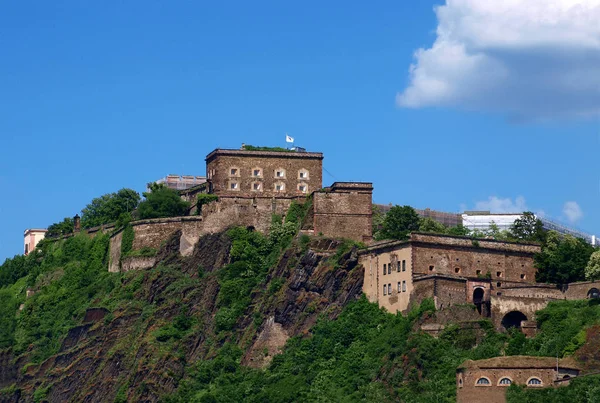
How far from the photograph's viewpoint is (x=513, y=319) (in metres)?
111

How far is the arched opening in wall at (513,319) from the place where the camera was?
361 ft

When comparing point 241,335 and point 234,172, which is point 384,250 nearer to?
point 241,335

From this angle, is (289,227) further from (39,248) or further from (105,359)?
(39,248)

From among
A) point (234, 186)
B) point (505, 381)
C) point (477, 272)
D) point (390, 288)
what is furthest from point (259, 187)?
point (505, 381)

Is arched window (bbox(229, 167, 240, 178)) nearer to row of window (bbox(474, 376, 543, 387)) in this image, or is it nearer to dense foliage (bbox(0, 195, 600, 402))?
dense foliage (bbox(0, 195, 600, 402))

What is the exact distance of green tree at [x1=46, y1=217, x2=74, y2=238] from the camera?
158875 millimetres

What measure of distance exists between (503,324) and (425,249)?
365 inches

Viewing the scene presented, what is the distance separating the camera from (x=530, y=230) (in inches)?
5374

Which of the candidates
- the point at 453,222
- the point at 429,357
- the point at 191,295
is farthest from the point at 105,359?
the point at 453,222

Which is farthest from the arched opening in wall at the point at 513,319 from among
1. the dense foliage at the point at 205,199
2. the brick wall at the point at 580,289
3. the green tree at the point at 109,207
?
the green tree at the point at 109,207

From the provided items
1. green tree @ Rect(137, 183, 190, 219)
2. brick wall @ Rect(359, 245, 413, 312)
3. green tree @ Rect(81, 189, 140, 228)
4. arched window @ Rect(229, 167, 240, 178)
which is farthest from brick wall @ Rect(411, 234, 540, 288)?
green tree @ Rect(81, 189, 140, 228)

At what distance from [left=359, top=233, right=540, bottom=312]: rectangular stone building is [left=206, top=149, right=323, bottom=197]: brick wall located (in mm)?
18741

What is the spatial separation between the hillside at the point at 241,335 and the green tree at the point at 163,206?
456 centimetres

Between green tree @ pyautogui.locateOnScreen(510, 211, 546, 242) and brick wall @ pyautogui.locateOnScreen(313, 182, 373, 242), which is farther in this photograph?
green tree @ pyautogui.locateOnScreen(510, 211, 546, 242)
